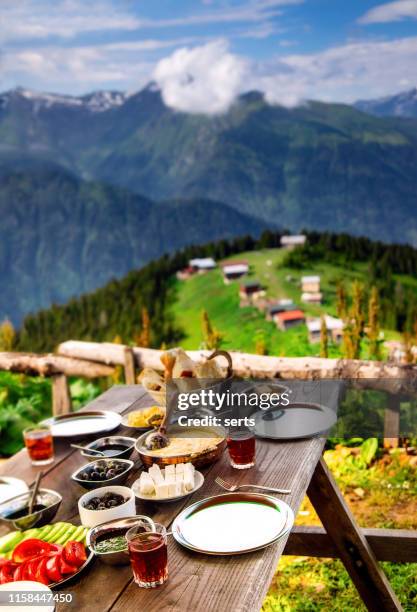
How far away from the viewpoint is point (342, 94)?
14175 cm

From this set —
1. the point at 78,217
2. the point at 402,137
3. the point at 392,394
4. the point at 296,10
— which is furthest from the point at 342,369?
the point at 78,217

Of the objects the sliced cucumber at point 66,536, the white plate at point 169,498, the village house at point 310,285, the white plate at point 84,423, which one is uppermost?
the sliced cucumber at point 66,536

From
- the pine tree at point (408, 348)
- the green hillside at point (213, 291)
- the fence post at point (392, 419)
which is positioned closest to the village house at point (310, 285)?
the green hillside at point (213, 291)

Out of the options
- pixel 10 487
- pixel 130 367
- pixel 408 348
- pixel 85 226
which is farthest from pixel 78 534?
pixel 85 226

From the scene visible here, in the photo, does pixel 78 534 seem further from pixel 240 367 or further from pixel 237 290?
pixel 237 290

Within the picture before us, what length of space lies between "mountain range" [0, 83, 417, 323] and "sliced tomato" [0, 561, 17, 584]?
152 m

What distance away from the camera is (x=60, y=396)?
169 inches

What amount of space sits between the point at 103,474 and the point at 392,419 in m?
2.33

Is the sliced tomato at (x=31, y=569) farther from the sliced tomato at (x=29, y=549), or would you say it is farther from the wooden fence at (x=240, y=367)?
the wooden fence at (x=240, y=367)

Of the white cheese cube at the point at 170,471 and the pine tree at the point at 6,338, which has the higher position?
the white cheese cube at the point at 170,471

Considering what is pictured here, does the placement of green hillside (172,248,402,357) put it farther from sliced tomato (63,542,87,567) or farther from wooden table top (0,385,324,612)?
sliced tomato (63,542,87,567)

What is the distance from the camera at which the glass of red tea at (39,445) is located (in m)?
2.20

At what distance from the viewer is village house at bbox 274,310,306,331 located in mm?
33250

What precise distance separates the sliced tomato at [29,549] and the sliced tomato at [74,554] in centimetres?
5
